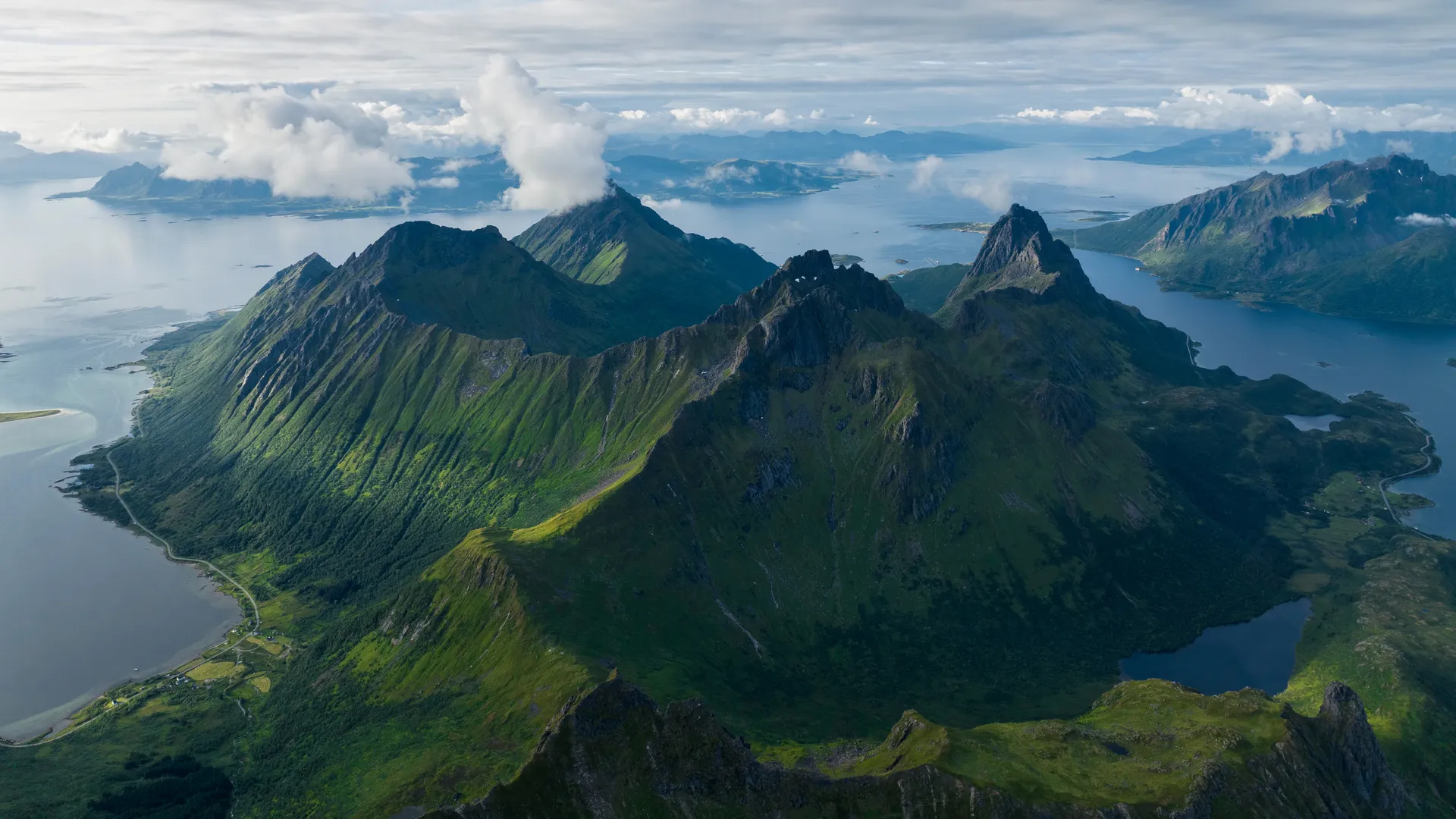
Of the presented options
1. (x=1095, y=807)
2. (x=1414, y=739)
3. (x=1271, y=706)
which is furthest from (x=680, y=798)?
(x=1414, y=739)

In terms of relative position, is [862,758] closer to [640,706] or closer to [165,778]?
[640,706]

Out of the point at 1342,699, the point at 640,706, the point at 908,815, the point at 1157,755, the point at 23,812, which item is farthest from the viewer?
the point at 23,812

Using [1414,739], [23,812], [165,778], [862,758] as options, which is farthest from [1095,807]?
[23,812]

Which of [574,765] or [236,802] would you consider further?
[236,802]

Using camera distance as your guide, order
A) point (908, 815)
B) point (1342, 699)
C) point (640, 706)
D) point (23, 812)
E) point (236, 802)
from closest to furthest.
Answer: point (908, 815)
point (640, 706)
point (1342, 699)
point (23, 812)
point (236, 802)

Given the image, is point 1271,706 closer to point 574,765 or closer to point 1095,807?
point 1095,807

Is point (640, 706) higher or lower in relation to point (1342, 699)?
higher

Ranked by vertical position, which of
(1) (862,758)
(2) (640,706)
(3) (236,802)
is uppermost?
(2) (640,706)
